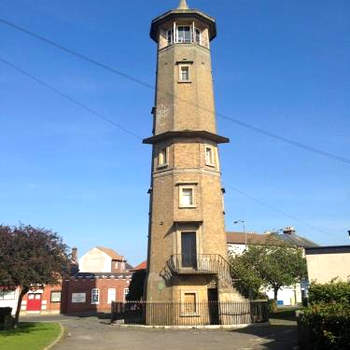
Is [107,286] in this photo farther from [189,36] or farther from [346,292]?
[346,292]

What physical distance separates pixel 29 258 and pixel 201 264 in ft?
33.4

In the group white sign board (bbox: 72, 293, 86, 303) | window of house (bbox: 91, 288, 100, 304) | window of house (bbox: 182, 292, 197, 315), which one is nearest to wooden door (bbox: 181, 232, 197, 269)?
window of house (bbox: 182, 292, 197, 315)

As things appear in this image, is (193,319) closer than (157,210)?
Yes

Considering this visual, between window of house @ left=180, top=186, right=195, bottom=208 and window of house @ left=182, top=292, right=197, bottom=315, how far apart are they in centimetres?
563

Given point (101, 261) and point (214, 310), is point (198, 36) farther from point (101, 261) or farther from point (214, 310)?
point (101, 261)

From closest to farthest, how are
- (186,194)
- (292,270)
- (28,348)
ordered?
1. (28,348)
2. (186,194)
3. (292,270)

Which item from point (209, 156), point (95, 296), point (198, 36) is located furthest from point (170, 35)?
point (95, 296)

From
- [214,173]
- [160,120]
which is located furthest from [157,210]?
[160,120]

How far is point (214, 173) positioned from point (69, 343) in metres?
14.9

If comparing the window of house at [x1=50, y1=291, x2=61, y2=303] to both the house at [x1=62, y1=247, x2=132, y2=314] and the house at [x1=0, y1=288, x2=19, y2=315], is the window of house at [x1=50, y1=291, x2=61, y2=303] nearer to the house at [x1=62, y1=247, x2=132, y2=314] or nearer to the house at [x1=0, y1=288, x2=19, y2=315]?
the house at [x1=62, y1=247, x2=132, y2=314]

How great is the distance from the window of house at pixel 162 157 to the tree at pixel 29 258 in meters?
8.62

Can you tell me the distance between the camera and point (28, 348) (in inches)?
667

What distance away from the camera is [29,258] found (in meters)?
24.2

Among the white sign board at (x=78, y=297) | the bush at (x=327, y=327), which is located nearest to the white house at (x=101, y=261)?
the white sign board at (x=78, y=297)
